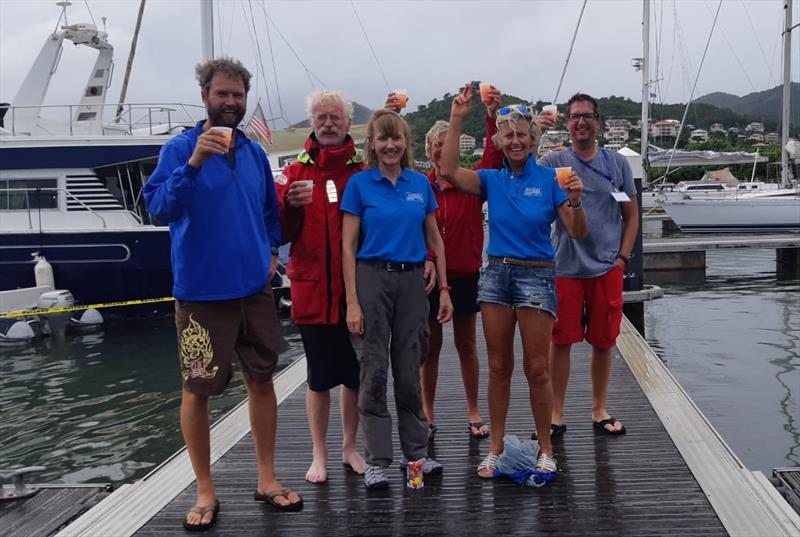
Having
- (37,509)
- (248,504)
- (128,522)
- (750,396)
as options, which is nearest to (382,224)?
(248,504)

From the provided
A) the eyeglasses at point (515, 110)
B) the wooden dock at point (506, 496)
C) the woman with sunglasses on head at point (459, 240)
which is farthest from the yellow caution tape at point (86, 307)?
the eyeglasses at point (515, 110)

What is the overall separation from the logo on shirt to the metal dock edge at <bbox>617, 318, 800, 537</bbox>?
1577 mm

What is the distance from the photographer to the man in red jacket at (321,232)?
11.5 feet

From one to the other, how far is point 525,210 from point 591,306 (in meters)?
0.98

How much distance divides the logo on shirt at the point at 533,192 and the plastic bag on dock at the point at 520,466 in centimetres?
123

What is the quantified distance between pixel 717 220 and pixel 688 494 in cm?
2419

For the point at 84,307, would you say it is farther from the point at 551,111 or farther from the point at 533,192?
the point at 533,192

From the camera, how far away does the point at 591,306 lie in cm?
421

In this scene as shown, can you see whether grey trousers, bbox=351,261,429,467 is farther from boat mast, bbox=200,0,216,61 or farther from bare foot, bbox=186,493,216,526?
boat mast, bbox=200,0,216,61

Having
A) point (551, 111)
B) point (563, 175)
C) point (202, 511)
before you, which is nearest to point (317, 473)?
point (202, 511)

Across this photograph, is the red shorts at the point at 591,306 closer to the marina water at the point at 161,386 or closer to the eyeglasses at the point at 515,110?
the marina water at the point at 161,386

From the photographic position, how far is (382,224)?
3.38 metres

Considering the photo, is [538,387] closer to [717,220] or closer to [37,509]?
[37,509]

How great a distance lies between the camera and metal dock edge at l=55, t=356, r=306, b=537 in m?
3.29
